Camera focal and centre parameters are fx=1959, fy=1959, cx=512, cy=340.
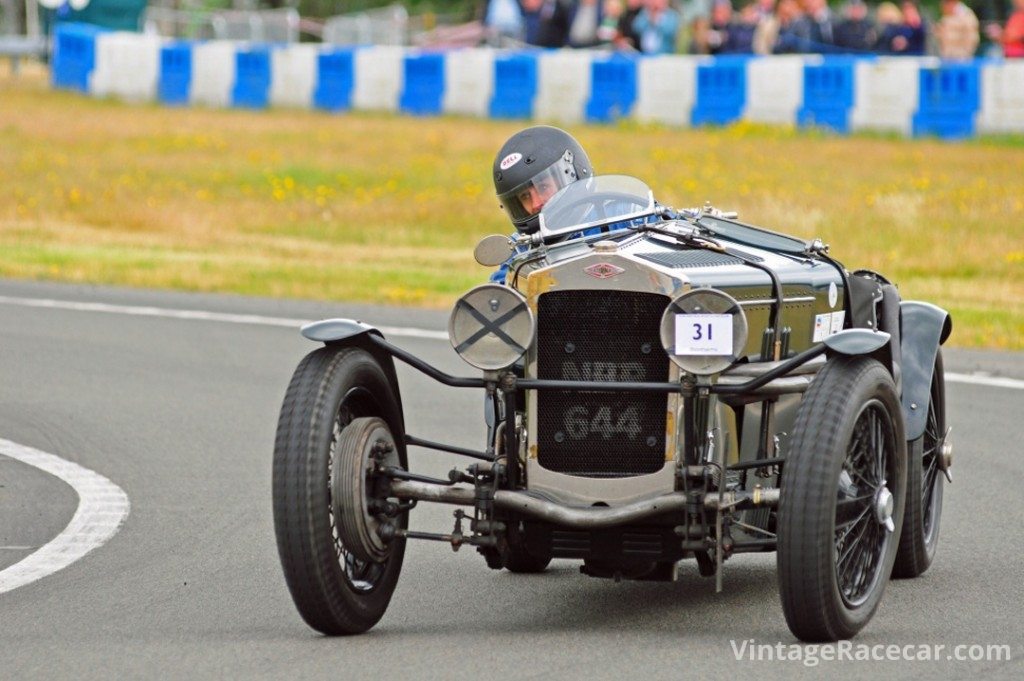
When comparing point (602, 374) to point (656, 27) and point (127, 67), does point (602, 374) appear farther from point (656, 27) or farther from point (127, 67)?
point (127, 67)

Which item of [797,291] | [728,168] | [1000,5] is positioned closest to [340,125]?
[728,168]

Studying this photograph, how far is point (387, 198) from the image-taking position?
2125 centimetres

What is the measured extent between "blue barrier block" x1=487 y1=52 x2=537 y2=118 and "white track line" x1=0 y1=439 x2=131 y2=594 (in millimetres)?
18378

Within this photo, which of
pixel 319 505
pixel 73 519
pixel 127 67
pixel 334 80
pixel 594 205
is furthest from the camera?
pixel 127 67

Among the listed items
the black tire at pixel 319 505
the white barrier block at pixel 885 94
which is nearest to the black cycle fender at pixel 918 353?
the black tire at pixel 319 505

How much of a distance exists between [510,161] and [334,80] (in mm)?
22295

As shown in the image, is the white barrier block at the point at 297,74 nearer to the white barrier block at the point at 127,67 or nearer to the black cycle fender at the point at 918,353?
the white barrier block at the point at 127,67

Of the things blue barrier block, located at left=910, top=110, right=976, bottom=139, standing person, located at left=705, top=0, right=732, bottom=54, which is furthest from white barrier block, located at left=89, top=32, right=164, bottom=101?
blue barrier block, located at left=910, top=110, right=976, bottom=139

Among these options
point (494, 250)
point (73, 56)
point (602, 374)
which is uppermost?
point (494, 250)

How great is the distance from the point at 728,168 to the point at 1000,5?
16.0 metres

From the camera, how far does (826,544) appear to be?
5.48 meters

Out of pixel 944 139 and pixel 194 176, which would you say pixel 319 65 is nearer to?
pixel 194 176

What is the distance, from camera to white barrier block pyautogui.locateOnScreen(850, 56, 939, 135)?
960 inches

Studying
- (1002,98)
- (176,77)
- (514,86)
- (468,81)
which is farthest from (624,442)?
(176,77)
